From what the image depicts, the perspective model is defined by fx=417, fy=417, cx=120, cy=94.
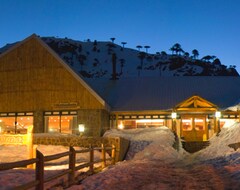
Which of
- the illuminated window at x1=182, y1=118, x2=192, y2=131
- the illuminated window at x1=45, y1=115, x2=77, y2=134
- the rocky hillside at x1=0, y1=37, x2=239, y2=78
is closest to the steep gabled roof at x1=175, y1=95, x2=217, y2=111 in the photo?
the illuminated window at x1=182, y1=118, x2=192, y2=131

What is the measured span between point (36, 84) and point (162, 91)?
10.6 m

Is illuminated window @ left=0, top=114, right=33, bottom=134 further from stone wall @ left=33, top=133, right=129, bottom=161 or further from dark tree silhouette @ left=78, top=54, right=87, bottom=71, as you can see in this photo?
dark tree silhouette @ left=78, top=54, right=87, bottom=71

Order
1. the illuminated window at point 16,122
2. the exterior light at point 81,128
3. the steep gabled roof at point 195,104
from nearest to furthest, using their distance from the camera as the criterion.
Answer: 1. the exterior light at point 81,128
2. the steep gabled roof at point 195,104
3. the illuminated window at point 16,122

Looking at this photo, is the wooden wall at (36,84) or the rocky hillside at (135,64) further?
the rocky hillside at (135,64)

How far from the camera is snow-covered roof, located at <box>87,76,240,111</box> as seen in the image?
32188mm

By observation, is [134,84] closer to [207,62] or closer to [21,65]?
[21,65]

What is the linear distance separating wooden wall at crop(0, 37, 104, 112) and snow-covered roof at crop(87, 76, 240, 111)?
4.08m

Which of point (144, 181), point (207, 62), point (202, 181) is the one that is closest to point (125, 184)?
point (144, 181)

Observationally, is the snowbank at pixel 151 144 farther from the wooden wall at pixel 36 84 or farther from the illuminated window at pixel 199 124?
the illuminated window at pixel 199 124

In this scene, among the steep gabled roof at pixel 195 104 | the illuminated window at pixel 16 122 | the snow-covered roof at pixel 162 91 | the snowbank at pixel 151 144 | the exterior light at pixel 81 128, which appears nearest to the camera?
the snowbank at pixel 151 144

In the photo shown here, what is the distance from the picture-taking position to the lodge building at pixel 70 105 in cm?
2895

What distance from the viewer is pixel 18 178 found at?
10.6m

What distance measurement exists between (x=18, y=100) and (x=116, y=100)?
769cm

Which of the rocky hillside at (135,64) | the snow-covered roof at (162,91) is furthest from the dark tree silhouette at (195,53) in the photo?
the snow-covered roof at (162,91)
